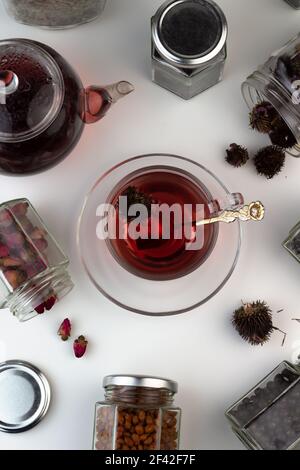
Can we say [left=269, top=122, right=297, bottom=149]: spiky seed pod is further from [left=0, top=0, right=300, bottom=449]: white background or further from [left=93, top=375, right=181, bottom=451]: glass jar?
[left=93, top=375, right=181, bottom=451]: glass jar

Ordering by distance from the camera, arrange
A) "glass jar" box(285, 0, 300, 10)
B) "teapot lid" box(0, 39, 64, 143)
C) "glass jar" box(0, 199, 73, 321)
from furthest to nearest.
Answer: "glass jar" box(285, 0, 300, 10) < "glass jar" box(0, 199, 73, 321) < "teapot lid" box(0, 39, 64, 143)

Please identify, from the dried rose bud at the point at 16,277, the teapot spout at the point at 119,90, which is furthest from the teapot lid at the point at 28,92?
the dried rose bud at the point at 16,277

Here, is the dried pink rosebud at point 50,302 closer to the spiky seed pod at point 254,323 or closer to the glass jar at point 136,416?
the glass jar at point 136,416

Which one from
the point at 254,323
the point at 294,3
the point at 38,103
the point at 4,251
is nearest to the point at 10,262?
the point at 4,251

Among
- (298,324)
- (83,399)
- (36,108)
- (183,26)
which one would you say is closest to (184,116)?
(183,26)

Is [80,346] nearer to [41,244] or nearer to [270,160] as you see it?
[41,244]

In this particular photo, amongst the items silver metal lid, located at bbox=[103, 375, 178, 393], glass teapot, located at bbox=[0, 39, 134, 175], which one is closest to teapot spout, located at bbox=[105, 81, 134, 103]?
glass teapot, located at bbox=[0, 39, 134, 175]
